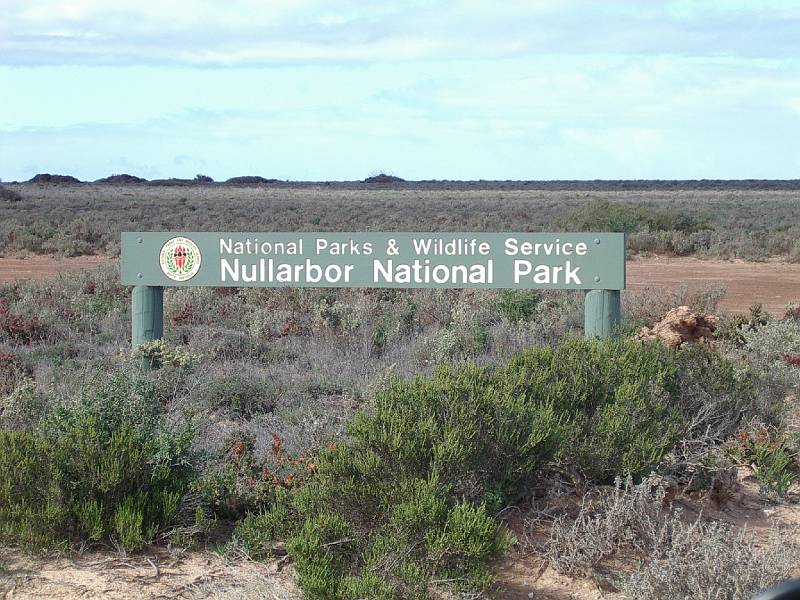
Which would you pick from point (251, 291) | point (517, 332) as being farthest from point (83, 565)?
point (251, 291)

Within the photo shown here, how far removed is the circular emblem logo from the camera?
9.09 m

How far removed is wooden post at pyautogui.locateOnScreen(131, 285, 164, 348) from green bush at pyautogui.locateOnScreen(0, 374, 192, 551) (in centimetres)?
414

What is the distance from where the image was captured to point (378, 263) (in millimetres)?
8664

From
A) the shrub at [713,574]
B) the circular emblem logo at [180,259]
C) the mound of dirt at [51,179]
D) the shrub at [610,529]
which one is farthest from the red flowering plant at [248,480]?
the mound of dirt at [51,179]

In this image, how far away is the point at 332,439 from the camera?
17.4 ft

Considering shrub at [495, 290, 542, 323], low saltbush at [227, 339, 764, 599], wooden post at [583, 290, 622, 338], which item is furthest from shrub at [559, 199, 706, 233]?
low saltbush at [227, 339, 764, 599]

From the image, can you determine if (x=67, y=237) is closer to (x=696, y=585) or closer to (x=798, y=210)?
(x=696, y=585)

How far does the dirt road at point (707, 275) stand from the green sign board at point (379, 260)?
24.8ft

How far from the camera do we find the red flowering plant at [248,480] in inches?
199

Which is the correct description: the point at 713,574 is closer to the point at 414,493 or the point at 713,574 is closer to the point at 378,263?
the point at 414,493

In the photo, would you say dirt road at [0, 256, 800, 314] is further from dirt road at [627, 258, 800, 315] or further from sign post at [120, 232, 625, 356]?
sign post at [120, 232, 625, 356]

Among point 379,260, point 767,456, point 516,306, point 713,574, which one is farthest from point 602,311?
point 713,574

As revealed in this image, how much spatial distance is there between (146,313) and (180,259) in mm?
612

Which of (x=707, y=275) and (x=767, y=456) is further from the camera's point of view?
(x=707, y=275)
